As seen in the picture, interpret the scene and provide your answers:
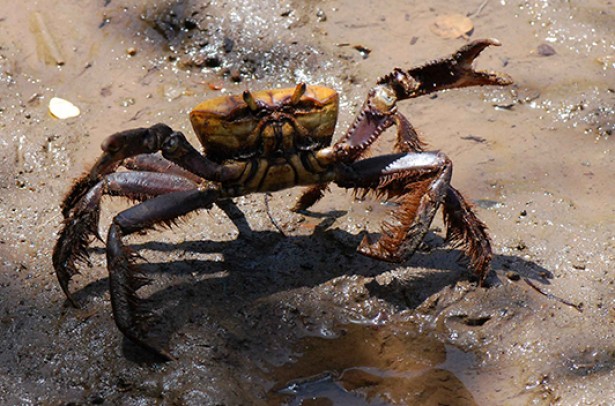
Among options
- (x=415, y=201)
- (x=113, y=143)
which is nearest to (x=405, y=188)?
(x=415, y=201)

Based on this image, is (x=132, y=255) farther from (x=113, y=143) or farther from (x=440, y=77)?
(x=440, y=77)

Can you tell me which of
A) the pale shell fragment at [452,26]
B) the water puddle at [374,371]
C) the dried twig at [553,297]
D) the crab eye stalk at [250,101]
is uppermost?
the crab eye stalk at [250,101]

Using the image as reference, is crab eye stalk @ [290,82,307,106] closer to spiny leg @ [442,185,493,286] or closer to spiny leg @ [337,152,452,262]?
spiny leg @ [337,152,452,262]

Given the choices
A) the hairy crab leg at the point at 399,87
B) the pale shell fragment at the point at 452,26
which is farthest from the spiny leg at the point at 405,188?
the pale shell fragment at the point at 452,26

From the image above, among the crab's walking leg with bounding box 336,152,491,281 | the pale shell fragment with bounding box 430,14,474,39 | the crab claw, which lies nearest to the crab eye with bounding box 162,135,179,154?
the crab's walking leg with bounding box 336,152,491,281

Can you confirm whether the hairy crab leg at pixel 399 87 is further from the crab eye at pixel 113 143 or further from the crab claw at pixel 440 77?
the crab eye at pixel 113 143

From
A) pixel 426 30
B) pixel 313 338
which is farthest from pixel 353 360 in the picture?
pixel 426 30
